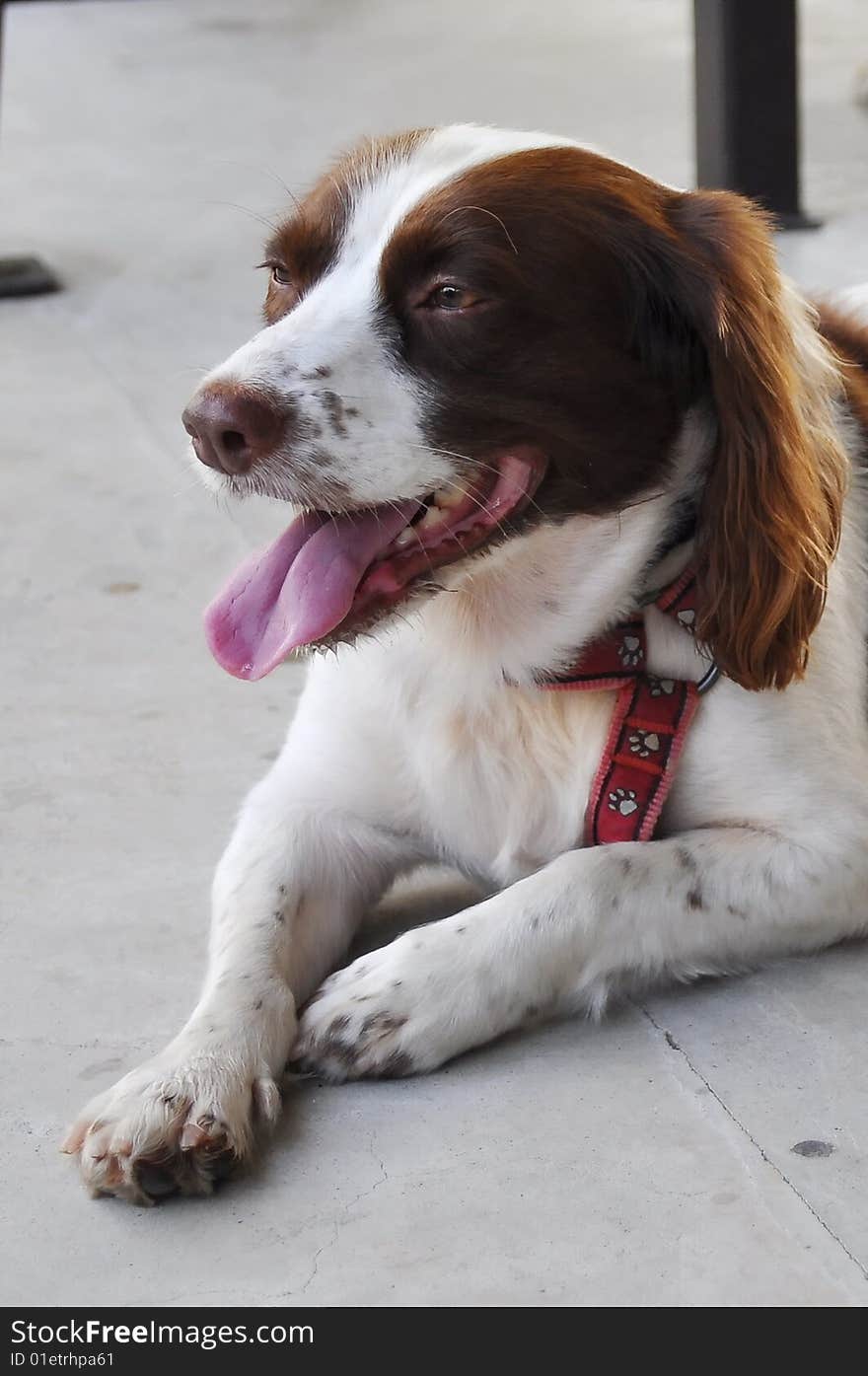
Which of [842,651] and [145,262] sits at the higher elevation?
[842,651]

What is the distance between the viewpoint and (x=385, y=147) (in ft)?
8.10

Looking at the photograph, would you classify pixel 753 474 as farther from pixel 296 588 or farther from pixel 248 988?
pixel 248 988

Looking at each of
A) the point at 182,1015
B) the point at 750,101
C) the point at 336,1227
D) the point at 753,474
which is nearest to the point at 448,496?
the point at 753,474

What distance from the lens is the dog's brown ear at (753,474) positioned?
91.0 inches

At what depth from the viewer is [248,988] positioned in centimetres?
231

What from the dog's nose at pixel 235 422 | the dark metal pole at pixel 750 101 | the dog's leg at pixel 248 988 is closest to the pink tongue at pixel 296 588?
the dog's nose at pixel 235 422

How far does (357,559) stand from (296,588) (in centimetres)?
8

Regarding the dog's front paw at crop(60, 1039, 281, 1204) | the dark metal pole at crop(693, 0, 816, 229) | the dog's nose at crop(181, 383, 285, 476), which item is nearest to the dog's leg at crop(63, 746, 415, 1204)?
the dog's front paw at crop(60, 1039, 281, 1204)

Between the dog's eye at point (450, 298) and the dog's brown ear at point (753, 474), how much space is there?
0.89 ft

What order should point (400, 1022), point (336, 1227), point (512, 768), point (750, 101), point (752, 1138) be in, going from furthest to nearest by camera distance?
point (750, 101), point (512, 768), point (400, 1022), point (752, 1138), point (336, 1227)

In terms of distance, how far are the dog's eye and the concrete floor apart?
0.88 m
